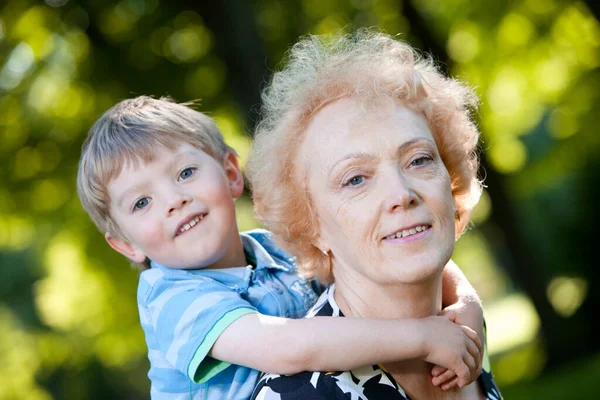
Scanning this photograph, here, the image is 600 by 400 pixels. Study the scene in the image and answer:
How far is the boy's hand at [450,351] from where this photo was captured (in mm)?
2520

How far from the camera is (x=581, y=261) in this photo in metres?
13.0

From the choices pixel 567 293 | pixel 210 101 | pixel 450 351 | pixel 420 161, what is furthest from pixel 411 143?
pixel 567 293

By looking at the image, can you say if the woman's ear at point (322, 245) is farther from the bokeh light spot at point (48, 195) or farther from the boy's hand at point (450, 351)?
the bokeh light spot at point (48, 195)

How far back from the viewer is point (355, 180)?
259 cm

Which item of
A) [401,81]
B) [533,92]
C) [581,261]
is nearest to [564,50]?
[533,92]

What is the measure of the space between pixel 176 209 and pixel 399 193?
3.09ft

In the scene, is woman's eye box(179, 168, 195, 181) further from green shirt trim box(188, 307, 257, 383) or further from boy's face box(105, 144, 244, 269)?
green shirt trim box(188, 307, 257, 383)

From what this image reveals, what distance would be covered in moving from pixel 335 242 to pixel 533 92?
10.1 metres

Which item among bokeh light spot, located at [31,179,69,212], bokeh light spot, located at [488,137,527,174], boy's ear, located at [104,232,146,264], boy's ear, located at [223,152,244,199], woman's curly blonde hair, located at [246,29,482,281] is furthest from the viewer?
bokeh light spot, located at [488,137,527,174]

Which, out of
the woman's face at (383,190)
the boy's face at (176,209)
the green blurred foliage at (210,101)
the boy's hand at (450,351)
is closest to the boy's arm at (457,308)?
the boy's hand at (450,351)

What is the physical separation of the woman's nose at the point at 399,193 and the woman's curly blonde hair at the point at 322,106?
0.31m

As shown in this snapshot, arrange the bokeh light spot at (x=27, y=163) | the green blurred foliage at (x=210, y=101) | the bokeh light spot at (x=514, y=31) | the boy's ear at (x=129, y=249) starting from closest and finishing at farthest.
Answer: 1. the boy's ear at (x=129, y=249)
2. the green blurred foliage at (x=210, y=101)
3. the bokeh light spot at (x=27, y=163)
4. the bokeh light spot at (x=514, y=31)

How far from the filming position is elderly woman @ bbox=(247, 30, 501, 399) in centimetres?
251

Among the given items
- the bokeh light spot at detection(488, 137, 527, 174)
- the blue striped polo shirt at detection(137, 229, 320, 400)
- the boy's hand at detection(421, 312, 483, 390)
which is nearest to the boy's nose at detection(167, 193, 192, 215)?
the blue striped polo shirt at detection(137, 229, 320, 400)
